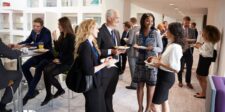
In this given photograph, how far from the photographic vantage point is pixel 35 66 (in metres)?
3.67

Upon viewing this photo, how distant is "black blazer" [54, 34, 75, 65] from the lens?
129 inches

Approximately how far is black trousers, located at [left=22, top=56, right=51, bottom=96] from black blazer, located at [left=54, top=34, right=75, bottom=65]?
0.36 metres

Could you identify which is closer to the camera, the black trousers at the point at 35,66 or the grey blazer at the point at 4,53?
the grey blazer at the point at 4,53

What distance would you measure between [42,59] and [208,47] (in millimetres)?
2753

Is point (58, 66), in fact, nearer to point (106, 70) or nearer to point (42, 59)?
point (42, 59)

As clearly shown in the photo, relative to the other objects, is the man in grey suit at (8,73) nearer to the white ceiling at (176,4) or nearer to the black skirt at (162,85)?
the black skirt at (162,85)

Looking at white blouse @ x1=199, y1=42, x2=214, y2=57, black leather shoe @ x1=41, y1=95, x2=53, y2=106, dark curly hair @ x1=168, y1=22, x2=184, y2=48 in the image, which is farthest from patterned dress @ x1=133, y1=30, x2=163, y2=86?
black leather shoe @ x1=41, y1=95, x2=53, y2=106

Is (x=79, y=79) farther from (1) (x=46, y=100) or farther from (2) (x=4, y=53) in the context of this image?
(1) (x=46, y=100)

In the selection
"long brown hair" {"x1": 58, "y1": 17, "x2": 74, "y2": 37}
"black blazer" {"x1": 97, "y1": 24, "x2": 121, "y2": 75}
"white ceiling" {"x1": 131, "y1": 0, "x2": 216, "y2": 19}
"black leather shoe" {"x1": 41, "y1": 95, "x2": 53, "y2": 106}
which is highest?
"white ceiling" {"x1": 131, "y1": 0, "x2": 216, "y2": 19}

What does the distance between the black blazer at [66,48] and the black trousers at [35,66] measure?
357mm

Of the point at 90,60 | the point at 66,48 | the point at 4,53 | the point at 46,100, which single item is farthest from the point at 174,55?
the point at 46,100

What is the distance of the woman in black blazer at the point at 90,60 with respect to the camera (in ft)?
7.31

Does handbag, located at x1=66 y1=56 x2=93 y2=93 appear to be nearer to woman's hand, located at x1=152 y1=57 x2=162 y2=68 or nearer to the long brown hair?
woman's hand, located at x1=152 y1=57 x2=162 y2=68

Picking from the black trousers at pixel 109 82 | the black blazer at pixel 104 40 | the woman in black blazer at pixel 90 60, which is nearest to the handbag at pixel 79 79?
the woman in black blazer at pixel 90 60
